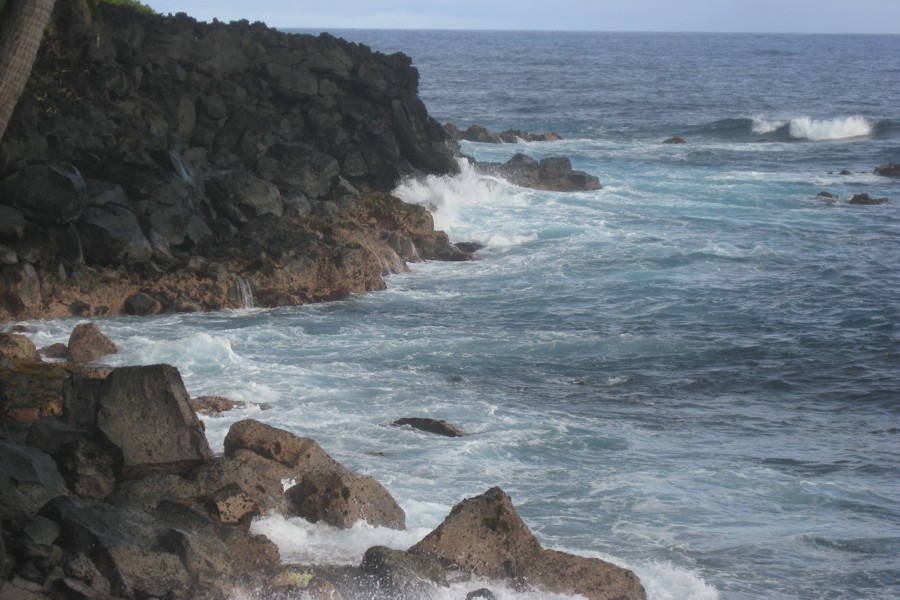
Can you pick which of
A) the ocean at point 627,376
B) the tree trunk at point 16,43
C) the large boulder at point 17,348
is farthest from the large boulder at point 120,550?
the large boulder at point 17,348

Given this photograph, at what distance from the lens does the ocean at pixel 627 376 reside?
12234mm

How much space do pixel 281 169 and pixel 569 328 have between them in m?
9.30

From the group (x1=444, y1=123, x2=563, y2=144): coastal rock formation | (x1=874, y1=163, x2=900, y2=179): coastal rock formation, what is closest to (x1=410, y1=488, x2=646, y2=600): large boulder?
(x1=874, y1=163, x2=900, y2=179): coastal rock formation

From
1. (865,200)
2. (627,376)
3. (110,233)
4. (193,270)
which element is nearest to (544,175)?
(865,200)

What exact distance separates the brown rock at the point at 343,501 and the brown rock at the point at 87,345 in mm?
7210

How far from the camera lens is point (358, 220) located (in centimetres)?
2784

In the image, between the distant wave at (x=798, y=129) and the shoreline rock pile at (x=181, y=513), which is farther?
the distant wave at (x=798, y=129)

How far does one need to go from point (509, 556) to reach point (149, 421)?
3.82 m

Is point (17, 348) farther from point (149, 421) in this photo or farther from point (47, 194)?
point (149, 421)

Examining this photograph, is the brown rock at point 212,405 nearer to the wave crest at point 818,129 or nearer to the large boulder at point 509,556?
the large boulder at point 509,556

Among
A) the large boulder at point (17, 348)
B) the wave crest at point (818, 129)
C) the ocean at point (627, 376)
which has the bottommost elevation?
the ocean at point (627, 376)

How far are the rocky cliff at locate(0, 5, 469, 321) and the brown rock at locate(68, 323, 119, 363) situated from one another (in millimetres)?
2834

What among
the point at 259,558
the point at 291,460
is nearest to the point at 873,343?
the point at 291,460

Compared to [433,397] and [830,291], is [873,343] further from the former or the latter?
→ [433,397]
